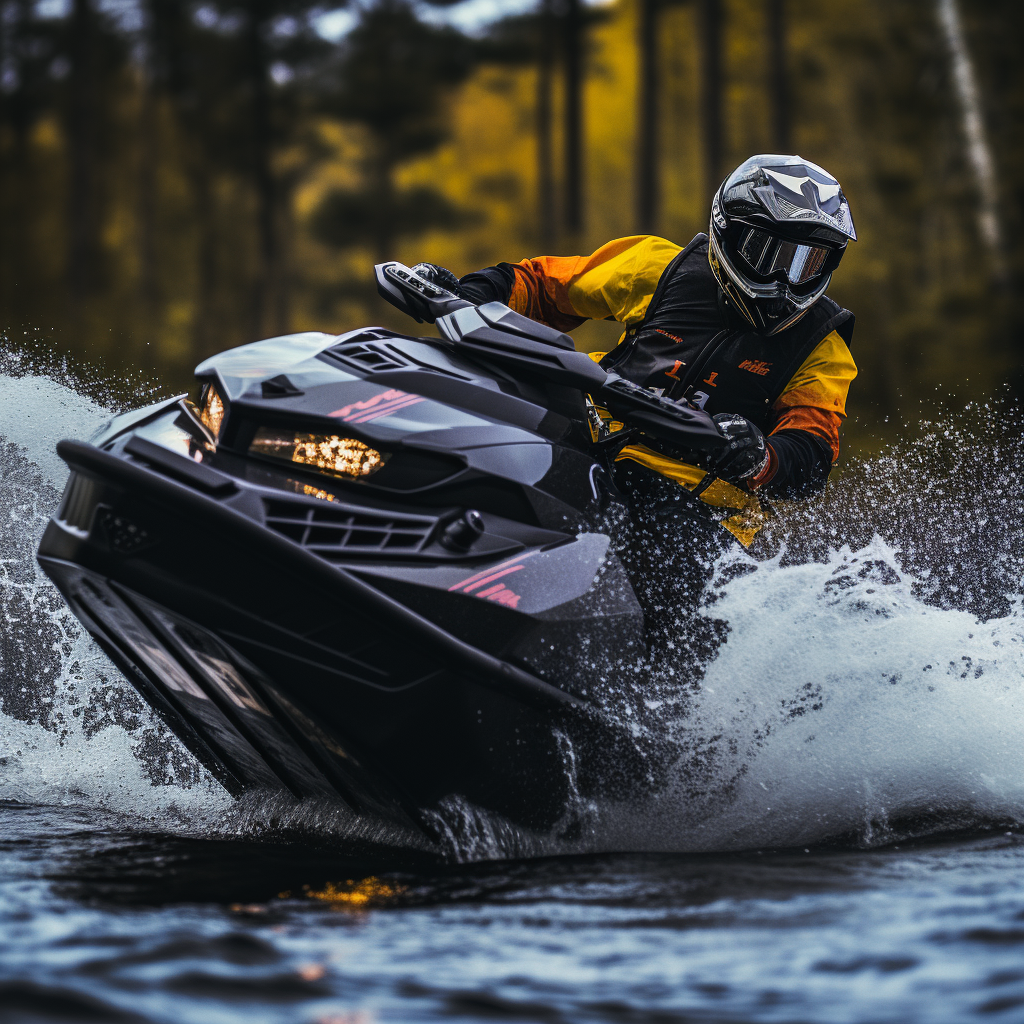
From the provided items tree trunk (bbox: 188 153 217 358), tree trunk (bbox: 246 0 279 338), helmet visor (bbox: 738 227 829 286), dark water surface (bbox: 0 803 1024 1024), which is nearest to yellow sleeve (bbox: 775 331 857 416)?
helmet visor (bbox: 738 227 829 286)

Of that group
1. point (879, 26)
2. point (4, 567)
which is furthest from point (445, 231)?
point (4, 567)

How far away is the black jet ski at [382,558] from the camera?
2.58 meters

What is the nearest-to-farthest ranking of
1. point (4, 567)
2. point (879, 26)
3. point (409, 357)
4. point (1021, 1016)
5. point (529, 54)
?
point (1021, 1016) → point (409, 357) → point (4, 567) → point (879, 26) → point (529, 54)

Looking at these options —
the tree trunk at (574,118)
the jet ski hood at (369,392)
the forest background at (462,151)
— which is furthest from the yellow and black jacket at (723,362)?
the tree trunk at (574,118)

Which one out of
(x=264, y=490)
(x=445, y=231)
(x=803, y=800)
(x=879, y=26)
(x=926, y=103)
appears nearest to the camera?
(x=264, y=490)

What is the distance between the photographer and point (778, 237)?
136 inches

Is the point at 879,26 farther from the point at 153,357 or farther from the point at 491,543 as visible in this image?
the point at 491,543

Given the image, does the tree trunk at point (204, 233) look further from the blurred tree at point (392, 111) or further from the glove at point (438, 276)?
the glove at point (438, 276)

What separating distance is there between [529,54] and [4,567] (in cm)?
2319

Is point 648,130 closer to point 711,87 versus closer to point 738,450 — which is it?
point 711,87

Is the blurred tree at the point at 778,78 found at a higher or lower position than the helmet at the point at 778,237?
higher

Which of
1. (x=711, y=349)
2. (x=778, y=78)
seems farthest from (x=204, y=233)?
(x=711, y=349)

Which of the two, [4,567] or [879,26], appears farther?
[879,26]

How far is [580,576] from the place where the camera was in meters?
2.96
